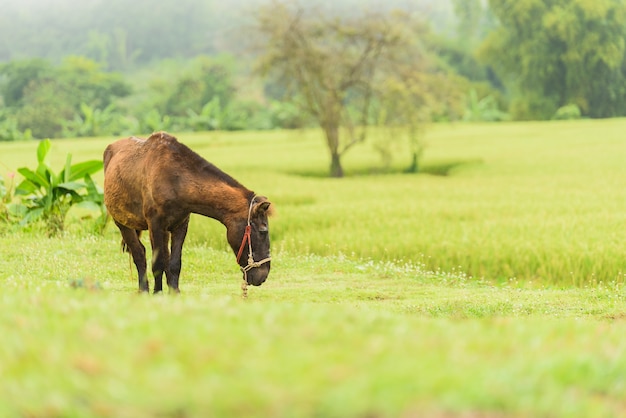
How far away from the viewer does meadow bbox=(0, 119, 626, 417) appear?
3.71 meters

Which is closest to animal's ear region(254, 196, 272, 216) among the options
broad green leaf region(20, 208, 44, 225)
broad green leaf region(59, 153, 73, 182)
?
broad green leaf region(59, 153, 73, 182)

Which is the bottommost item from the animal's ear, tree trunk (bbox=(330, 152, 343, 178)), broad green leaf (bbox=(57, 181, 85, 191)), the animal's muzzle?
tree trunk (bbox=(330, 152, 343, 178))

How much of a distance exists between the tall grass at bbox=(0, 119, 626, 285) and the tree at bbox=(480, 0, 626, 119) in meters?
23.9

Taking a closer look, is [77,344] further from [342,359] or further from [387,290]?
[387,290]

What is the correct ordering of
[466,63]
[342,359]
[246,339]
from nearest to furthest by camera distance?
1. [342,359]
2. [246,339]
3. [466,63]

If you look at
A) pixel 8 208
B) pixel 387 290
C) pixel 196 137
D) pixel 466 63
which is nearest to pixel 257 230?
pixel 387 290

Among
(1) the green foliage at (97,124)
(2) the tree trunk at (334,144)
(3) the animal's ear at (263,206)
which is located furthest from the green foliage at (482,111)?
(3) the animal's ear at (263,206)

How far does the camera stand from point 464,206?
22.5m

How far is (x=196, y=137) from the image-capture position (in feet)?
177

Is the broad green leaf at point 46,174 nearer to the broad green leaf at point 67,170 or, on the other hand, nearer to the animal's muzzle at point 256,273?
the broad green leaf at point 67,170

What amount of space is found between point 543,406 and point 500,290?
404 inches

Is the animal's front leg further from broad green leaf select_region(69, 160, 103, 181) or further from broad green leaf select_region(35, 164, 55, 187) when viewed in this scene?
→ broad green leaf select_region(35, 164, 55, 187)

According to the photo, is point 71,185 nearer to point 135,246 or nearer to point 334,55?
point 135,246

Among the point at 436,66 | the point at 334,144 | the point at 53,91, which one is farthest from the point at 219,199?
the point at 53,91
